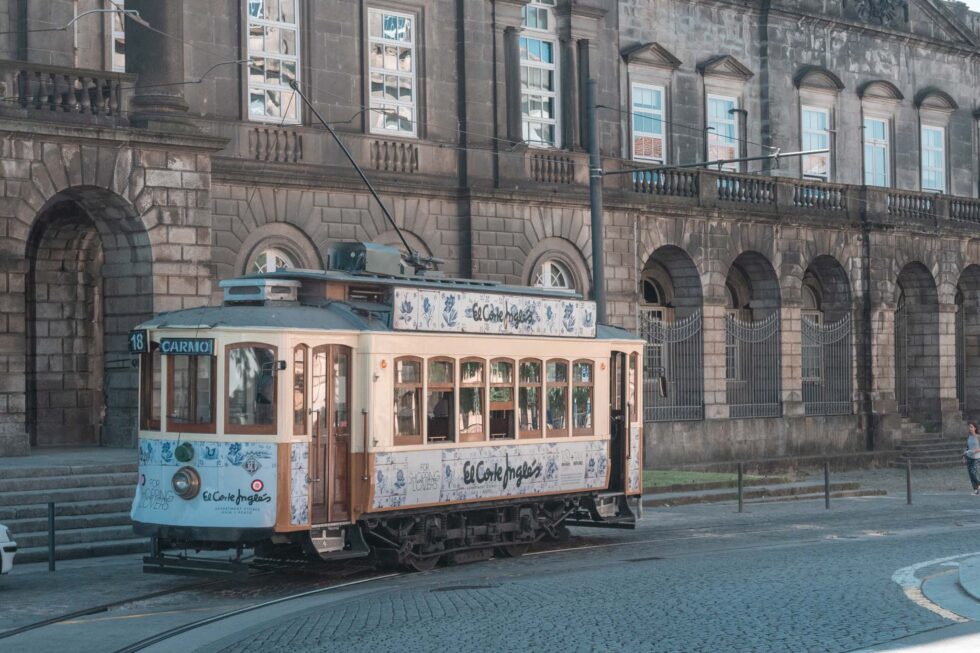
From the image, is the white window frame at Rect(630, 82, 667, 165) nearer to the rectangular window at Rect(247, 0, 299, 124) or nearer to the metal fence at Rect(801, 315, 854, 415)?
the metal fence at Rect(801, 315, 854, 415)

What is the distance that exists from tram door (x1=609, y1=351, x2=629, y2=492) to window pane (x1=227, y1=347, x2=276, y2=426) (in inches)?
260

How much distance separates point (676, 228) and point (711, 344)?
3.03 meters

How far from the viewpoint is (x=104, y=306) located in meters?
26.8

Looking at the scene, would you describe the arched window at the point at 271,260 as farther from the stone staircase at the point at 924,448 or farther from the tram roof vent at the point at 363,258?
the stone staircase at the point at 924,448

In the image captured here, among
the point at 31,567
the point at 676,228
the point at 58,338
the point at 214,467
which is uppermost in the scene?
the point at 676,228

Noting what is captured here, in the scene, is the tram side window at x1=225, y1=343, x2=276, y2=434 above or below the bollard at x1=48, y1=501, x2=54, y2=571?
above

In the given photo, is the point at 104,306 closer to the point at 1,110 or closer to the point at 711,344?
the point at 1,110

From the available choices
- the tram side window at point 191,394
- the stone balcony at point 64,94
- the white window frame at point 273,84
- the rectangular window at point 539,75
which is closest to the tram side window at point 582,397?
the tram side window at point 191,394

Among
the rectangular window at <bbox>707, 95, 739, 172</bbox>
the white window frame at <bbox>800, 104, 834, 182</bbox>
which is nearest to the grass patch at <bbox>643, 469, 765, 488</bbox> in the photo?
the rectangular window at <bbox>707, 95, 739, 172</bbox>

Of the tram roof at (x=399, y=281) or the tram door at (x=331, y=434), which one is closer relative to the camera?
the tram door at (x=331, y=434)

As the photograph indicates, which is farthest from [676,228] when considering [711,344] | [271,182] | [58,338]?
[58,338]

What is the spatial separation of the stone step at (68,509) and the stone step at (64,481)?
1.60 feet

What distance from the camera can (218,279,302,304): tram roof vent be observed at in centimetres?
1777

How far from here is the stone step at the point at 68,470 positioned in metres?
21.9
